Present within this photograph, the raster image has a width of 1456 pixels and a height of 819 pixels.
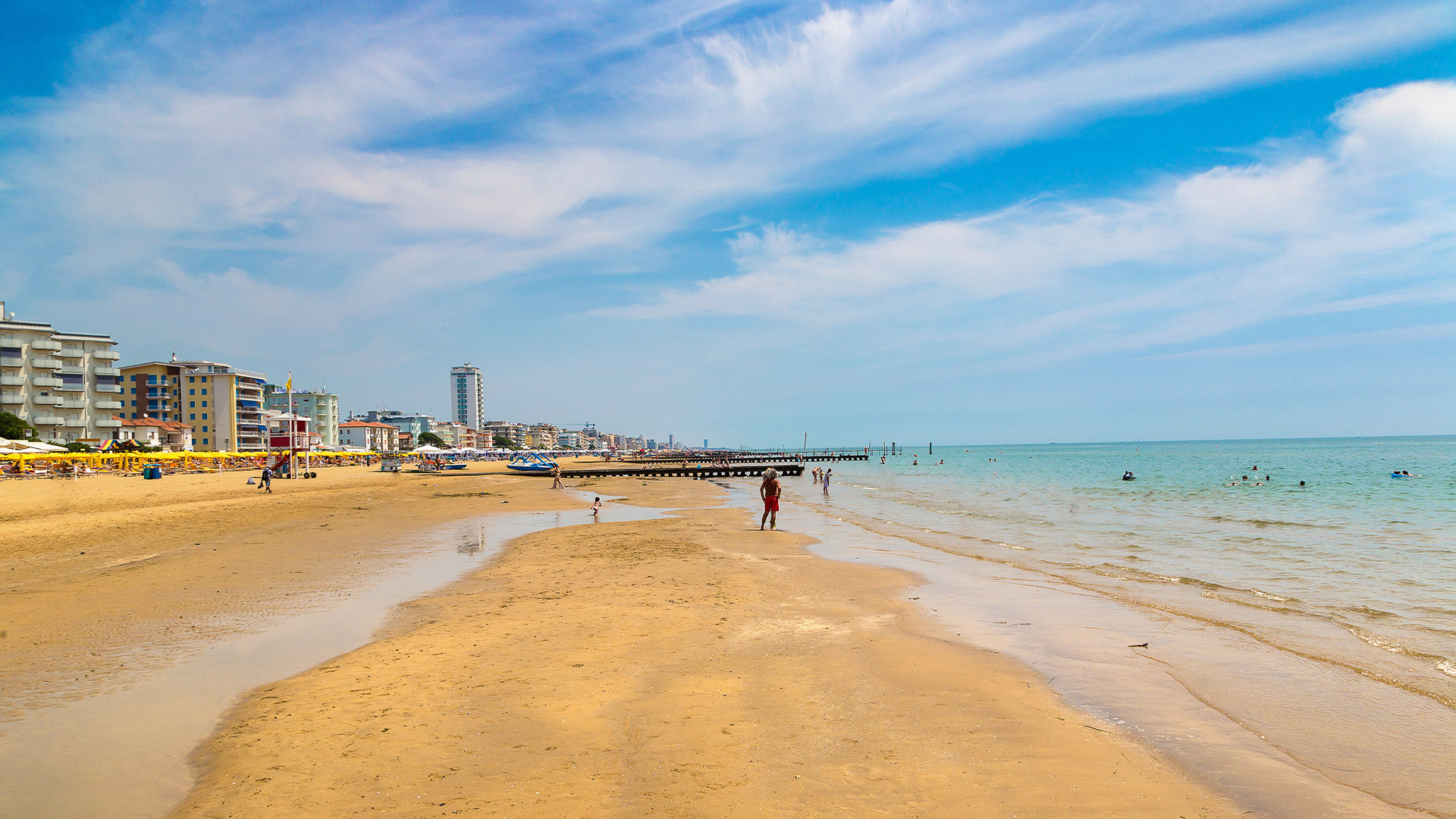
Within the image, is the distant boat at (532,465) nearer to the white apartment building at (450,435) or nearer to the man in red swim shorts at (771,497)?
the man in red swim shorts at (771,497)

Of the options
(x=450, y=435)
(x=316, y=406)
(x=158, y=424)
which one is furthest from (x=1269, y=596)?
(x=450, y=435)

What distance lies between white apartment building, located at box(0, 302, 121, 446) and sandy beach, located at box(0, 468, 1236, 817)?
75.8m

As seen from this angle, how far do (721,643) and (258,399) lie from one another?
115 meters

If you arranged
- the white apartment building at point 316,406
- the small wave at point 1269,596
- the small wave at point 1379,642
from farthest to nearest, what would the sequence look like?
the white apartment building at point 316,406
the small wave at point 1269,596
the small wave at point 1379,642

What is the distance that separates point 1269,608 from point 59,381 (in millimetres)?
96046

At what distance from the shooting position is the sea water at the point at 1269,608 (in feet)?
18.4

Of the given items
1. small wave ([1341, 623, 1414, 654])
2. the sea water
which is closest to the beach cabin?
the sea water

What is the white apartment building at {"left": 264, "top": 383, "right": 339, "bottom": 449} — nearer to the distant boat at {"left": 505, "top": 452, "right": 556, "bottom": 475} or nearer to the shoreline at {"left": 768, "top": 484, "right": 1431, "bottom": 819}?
the distant boat at {"left": 505, "top": 452, "right": 556, "bottom": 475}

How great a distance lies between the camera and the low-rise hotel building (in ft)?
298

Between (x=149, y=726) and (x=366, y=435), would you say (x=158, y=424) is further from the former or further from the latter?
(x=149, y=726)

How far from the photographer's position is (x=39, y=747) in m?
5.00

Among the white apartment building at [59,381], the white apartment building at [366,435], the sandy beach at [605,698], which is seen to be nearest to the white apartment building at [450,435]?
the white apartment building at [366,435]

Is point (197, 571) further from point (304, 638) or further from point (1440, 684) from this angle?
point (1440, 684)

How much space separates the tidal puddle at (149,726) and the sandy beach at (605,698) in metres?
0.25
